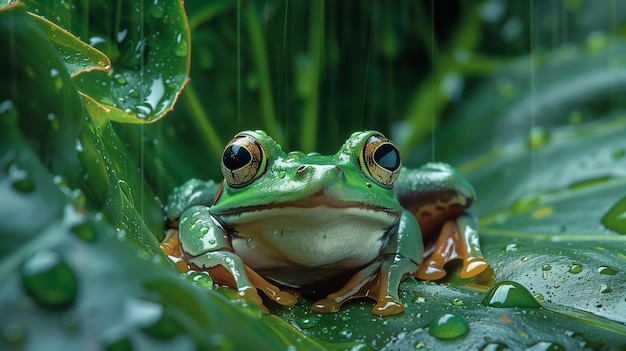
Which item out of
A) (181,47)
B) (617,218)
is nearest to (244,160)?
(181,47)

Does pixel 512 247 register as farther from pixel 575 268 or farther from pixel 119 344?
pixel 119 344

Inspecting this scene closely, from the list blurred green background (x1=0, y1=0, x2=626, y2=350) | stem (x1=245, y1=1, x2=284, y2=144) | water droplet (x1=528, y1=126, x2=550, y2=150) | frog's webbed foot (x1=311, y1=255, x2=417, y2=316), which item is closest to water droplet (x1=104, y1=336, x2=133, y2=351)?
blurred green background (x1=0, y1=0, x2=626, y2=350)

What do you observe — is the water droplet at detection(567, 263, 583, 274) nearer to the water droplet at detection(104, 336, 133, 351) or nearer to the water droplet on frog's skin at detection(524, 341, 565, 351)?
the water droplet on frog's skin at detection(524, 341, 565, 351)

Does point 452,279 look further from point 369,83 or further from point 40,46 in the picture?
Answer: point 369,83

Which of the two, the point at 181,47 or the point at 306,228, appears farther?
the point at 181,47

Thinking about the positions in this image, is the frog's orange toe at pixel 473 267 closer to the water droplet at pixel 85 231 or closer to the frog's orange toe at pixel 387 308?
the frog's orange toe at pixel 387 308

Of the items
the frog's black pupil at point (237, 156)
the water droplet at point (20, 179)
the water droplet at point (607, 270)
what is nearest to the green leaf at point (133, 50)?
the frog's black pupil at point (237, 156)
